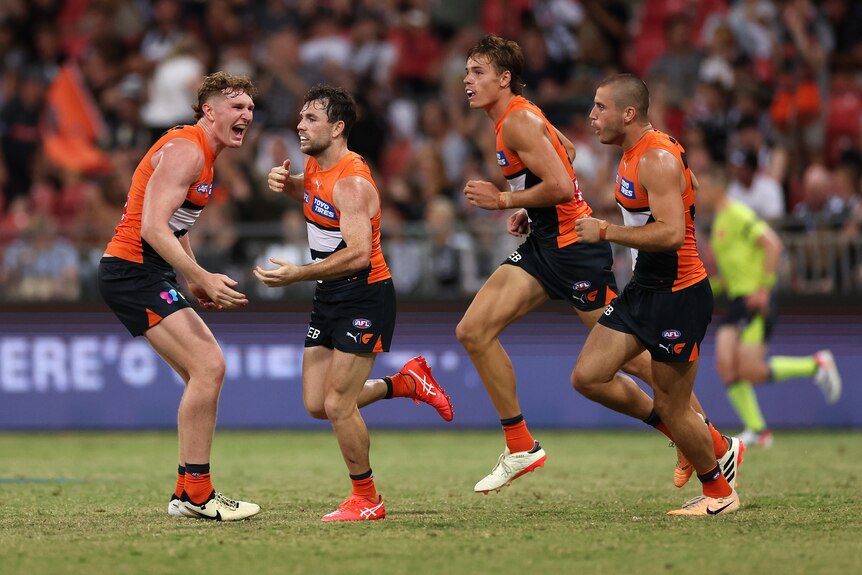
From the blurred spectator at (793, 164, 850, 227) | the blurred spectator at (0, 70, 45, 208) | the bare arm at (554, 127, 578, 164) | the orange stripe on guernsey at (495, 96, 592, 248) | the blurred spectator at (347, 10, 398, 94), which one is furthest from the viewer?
the blurred spectator at (0, 70, 45, 208)

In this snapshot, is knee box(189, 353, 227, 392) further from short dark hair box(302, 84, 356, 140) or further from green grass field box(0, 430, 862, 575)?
short dark hair box(302, 84, 356, 140)

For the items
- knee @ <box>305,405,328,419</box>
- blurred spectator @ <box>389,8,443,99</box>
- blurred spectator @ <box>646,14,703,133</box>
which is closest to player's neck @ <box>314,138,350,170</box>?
knee @ <box>305,405,328,419</box>

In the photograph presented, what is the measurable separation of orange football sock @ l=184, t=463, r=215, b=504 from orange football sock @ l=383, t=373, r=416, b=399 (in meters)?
1.59

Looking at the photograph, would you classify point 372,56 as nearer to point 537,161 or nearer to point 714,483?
point 537,161

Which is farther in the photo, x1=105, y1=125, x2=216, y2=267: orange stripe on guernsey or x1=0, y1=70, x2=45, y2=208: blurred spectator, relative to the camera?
x1=0, y1=70, x2=45, y2=208: blurred spectator

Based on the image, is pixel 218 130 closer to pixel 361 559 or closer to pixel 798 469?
pixel 361 559

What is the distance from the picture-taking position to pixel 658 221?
845 cm

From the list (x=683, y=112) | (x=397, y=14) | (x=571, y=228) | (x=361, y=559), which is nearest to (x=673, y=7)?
(x=683, y=112)

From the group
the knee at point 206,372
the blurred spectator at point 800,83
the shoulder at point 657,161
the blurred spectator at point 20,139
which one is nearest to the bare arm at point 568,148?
the shoulder at point 657,161

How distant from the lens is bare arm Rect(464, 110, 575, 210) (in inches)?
367

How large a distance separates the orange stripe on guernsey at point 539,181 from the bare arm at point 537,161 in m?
0.08

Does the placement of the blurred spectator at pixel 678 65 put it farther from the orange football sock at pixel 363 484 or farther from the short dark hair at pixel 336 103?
the orange football sock at pixel 363 484

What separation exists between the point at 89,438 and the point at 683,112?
29.1ft

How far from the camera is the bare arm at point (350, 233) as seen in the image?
8539 mm
